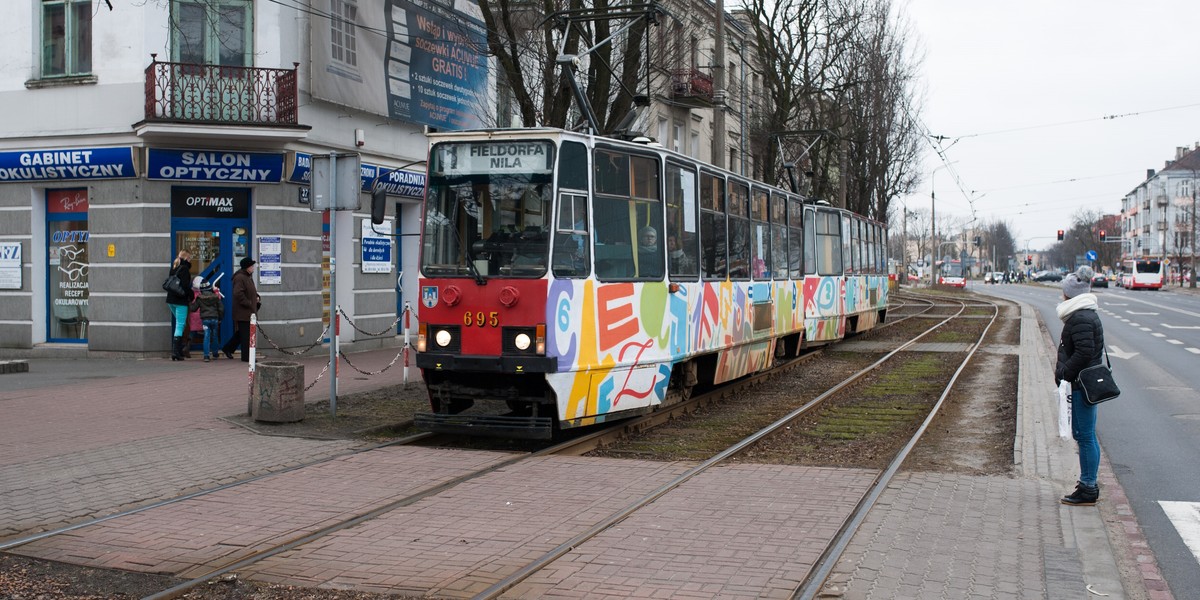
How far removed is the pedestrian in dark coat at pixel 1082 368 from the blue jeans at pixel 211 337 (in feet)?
45.0

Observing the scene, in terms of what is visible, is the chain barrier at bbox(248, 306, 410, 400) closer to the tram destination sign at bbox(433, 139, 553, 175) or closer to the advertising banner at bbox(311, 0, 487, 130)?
the tram destination sign at bbox(433, 139, 553, 175)

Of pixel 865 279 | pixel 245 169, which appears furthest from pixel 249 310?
pixel 865 279

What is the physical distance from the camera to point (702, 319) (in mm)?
12234

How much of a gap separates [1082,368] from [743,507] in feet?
8.58

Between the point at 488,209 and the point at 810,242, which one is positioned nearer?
the point at 488,209

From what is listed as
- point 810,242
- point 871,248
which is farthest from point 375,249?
point 871,248

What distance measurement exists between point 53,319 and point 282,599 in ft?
51.3

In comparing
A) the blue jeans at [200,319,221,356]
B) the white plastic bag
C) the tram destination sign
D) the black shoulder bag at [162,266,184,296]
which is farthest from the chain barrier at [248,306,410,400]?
the white plastic bag

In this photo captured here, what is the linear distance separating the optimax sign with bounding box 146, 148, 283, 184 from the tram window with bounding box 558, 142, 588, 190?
32.2 feet

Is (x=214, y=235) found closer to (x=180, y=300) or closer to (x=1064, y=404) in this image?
(x=180, y=300)

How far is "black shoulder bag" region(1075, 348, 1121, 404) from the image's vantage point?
24.0 feet

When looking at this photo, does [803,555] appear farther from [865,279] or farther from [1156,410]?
[865,279]

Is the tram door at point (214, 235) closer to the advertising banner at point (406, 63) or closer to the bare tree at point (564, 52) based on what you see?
the advertising banner at point (406, 63)

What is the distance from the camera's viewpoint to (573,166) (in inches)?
384
